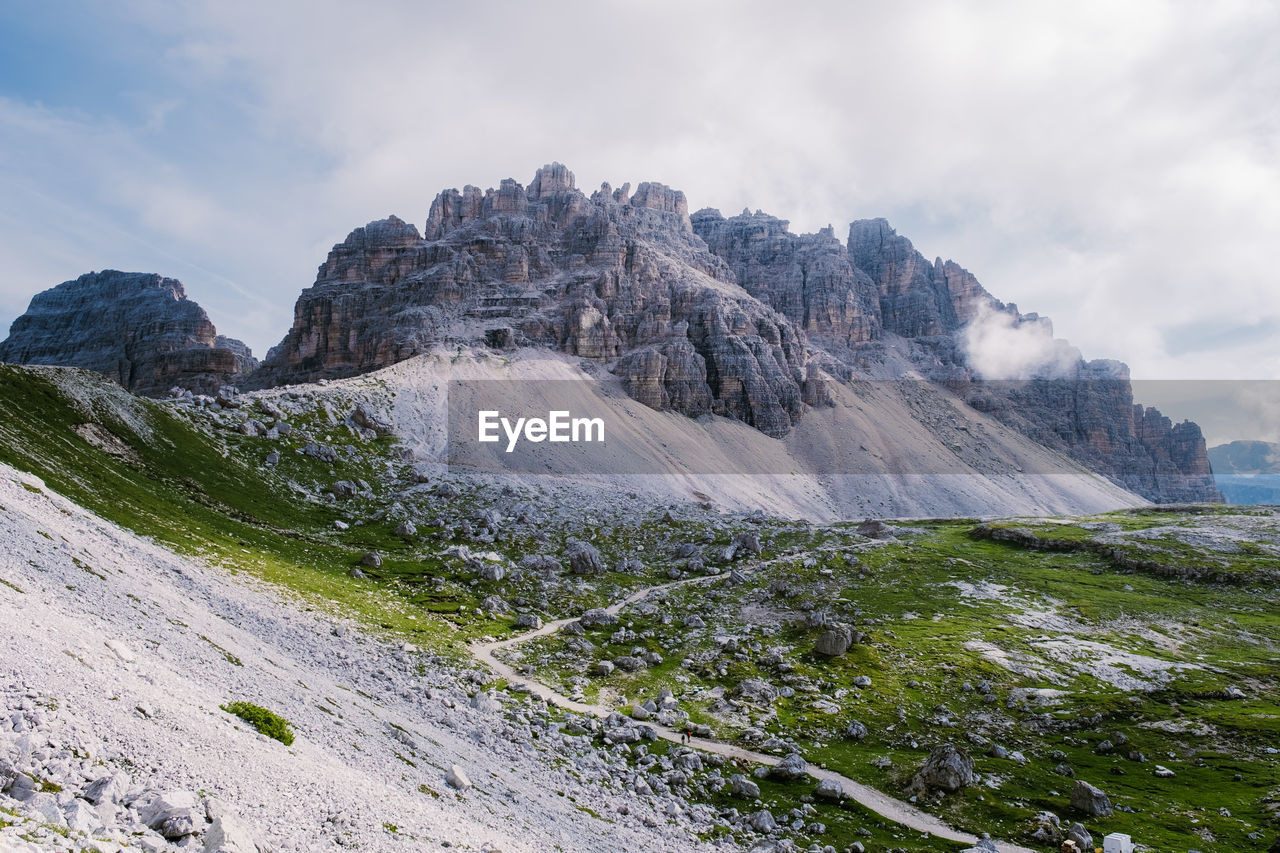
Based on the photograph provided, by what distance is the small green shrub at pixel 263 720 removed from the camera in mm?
25047

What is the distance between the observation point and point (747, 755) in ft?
154

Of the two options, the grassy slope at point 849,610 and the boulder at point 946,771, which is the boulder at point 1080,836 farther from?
the boulder at point 946,771

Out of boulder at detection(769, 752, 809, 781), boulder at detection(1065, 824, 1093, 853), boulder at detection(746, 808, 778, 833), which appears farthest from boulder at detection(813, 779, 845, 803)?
boulder at detection(1065, 824, 1093, 853)

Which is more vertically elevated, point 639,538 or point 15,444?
point 15,444

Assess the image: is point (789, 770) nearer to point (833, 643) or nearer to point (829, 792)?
point (829, 792)

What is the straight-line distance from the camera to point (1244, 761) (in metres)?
46.0

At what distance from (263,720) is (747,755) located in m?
32.2

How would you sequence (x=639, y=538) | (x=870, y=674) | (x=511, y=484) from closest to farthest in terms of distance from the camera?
(x=870, y=674) < (x=639, y=538) < (x=511, y=484)

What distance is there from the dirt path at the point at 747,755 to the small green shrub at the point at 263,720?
2741 cm

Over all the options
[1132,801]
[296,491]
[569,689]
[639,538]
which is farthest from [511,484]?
[1132,801]

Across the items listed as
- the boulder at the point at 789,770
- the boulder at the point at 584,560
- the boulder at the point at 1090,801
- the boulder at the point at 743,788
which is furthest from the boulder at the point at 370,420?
the boulder at the point at 1090,801

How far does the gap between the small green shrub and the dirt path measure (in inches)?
1079

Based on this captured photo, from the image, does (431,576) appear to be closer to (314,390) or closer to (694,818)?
(694,818)

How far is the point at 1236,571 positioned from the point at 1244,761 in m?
61.9
